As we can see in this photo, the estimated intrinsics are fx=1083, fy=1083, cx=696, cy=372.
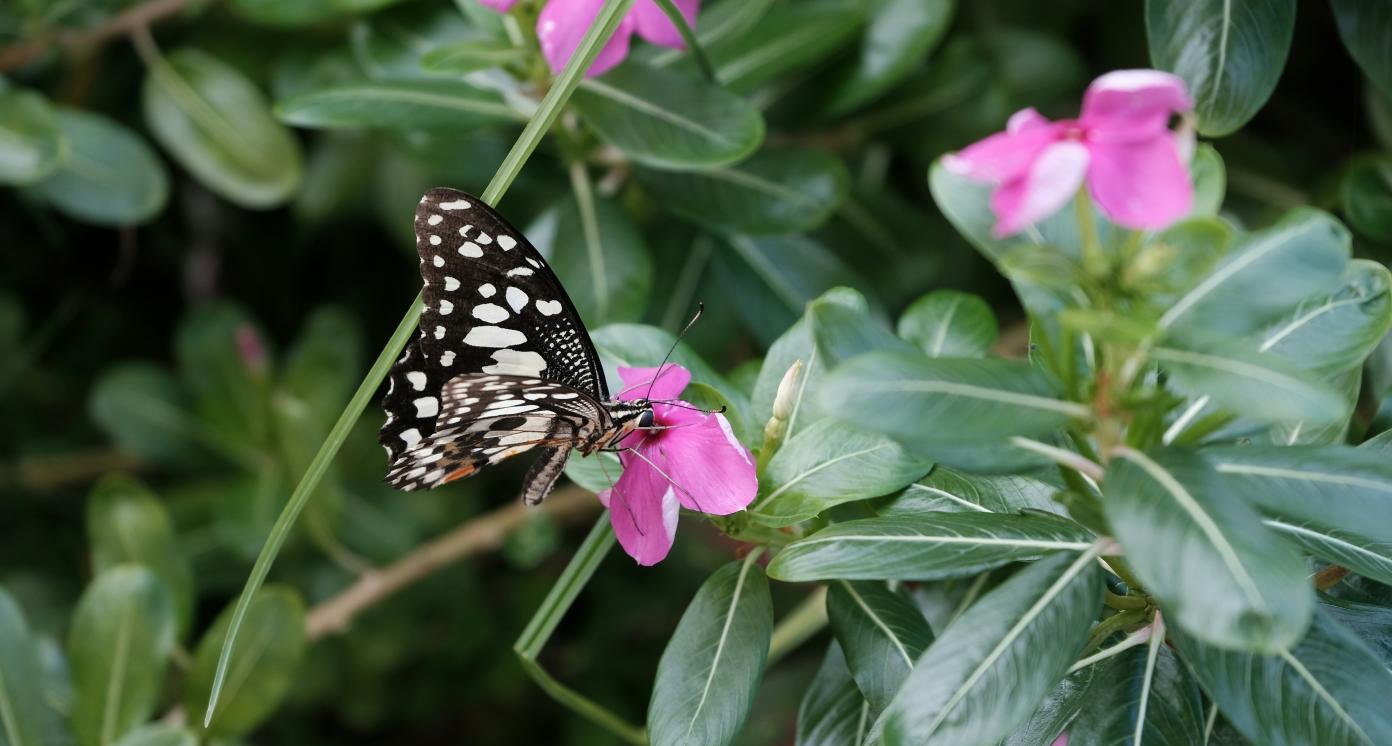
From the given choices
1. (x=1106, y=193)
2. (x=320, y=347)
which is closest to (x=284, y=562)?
(x=320, y=347)

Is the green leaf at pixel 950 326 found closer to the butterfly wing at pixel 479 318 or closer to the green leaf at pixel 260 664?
the butterfly wing at pixel 479 318

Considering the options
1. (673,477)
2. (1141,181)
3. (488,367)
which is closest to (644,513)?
(673,477)

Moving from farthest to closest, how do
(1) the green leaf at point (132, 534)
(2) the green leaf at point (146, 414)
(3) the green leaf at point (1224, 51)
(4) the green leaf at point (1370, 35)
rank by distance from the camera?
(2) the green leaf at point (146, 414), (1) the green leaf at point (132, 534), (4) the green leaf at point (1370, 35), (3) the green leaf at point (1224, 51)

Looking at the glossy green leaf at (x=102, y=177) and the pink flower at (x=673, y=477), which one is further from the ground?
the glossy green leaf at (x=102, y=177)

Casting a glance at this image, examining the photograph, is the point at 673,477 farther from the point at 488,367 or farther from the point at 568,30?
the point at 568,30

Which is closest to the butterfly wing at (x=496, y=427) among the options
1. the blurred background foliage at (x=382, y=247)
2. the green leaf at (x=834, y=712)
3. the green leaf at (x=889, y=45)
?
the blurred background foliage at (x=382, y=247)

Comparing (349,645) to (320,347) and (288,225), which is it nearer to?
(320,347)
